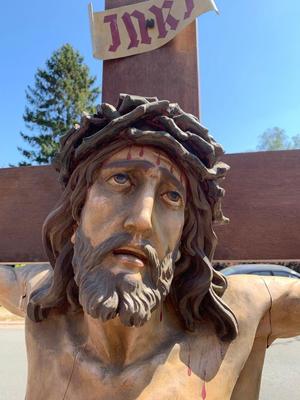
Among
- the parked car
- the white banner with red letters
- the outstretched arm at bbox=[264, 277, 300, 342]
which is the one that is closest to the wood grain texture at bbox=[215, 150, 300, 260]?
the outstretched arm at bbox=[264, 277, 300, 342]

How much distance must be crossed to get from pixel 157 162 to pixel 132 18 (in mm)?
833

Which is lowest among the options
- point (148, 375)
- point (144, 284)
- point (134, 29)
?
point (148, 375)

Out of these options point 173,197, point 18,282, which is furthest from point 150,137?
point 18,282

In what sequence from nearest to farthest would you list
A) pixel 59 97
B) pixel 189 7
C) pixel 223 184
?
pixel 223 184 → pixel 189 7 → pixel 59 97

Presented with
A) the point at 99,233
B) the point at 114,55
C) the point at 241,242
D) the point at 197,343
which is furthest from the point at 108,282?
the point at 114,55

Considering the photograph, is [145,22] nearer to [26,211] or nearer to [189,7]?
[189,7]

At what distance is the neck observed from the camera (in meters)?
1.07

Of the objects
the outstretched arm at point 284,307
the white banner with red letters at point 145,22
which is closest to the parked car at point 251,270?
the outstretched arm at point 284,307

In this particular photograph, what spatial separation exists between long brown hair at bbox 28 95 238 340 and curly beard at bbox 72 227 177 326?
0.16 m

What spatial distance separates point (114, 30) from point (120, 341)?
1.30 metres

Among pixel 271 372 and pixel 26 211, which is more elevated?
pixel 26 211

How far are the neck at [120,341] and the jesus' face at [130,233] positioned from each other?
149 mm

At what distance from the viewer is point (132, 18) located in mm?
1580

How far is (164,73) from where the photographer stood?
5.19ft
